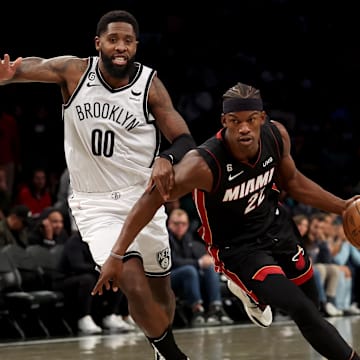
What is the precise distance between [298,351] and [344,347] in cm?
282

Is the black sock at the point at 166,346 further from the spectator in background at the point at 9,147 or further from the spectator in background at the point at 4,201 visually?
the spectator in background at the point at 9,147

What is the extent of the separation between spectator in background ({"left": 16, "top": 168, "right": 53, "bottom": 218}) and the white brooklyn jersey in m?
5.77

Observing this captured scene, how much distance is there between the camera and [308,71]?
666 inches

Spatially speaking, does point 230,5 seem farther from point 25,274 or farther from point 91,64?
point 91,64

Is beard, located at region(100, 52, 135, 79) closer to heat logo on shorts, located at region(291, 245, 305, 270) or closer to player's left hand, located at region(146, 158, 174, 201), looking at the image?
player's left hand, located at region(146, 158, 174, 201)

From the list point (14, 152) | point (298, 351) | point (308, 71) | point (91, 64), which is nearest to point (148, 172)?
point (91, 64)

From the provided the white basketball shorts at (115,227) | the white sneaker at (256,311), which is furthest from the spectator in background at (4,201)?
the white basketball shorts at (115,227)

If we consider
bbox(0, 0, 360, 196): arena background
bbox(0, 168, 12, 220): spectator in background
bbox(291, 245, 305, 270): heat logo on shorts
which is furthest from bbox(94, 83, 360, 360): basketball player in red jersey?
bbox(0, 0, 360, 196): arena background

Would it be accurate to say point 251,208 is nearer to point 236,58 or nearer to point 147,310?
point 147,310

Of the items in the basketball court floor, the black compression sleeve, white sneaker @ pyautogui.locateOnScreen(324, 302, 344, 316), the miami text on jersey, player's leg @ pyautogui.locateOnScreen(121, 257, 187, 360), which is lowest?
white sneaker @ pyautogui.locateOnScreen(324, 302, 344, 316)

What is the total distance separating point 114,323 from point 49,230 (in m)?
1.16

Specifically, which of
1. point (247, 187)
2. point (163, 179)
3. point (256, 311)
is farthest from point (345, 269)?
point (163, 179)

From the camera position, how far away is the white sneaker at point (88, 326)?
32.9 feet

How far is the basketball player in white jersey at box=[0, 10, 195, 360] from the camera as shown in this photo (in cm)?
582
